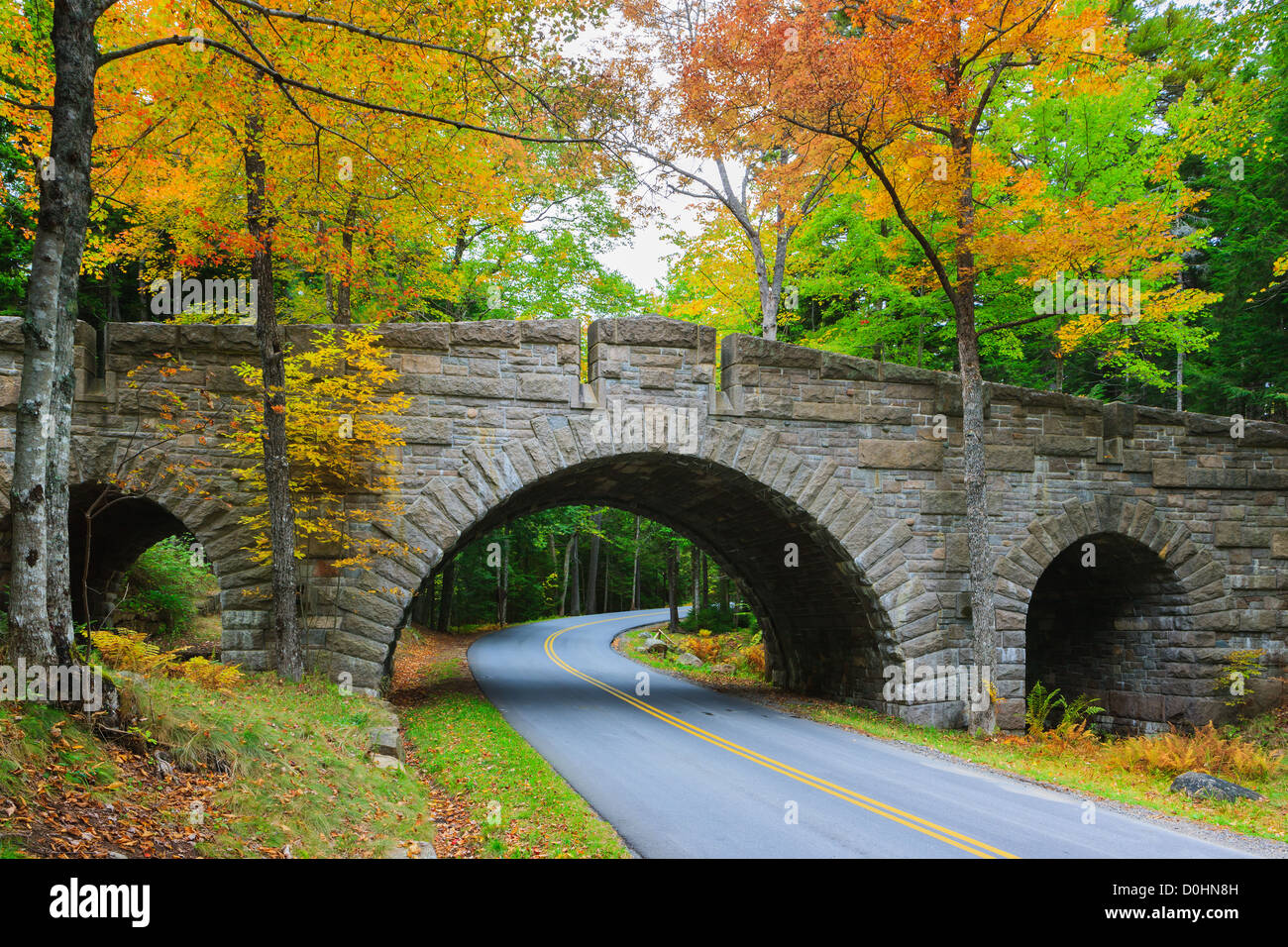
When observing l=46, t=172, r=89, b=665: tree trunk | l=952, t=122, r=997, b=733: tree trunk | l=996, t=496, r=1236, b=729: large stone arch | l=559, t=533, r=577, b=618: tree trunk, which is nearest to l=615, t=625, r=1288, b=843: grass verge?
l=952, t=122, r=997, b=733: tree trunk

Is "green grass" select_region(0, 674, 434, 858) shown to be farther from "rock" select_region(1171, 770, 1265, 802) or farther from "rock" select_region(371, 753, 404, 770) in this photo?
"rock" select_region(1171, 770, 1265, 802)

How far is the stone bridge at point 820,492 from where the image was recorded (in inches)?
454

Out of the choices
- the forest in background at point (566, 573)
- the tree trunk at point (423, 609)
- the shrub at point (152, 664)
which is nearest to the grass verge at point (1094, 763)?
the shrub at point (152, 664)

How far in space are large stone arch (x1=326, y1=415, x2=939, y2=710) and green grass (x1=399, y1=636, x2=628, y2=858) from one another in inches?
64.6

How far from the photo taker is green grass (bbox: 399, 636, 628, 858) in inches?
253

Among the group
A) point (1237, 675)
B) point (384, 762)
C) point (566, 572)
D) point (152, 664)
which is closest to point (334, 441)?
point (152, 664)

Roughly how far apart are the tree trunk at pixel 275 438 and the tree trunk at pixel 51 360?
15.2ft

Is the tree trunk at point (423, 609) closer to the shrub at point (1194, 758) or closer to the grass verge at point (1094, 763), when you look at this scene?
the grass verge at point (1094, 763)

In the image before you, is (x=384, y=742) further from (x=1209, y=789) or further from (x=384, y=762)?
(x=1209, y=789)

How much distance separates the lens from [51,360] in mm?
5719

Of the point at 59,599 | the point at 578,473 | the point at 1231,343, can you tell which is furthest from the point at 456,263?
the point at 1231,343

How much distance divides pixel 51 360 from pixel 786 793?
7.39 meters

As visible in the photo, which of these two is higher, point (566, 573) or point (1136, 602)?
point (1136, 602)

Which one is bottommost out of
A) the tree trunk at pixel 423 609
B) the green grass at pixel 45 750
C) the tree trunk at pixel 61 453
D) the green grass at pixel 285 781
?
the tree trunk at pixel 423 609
